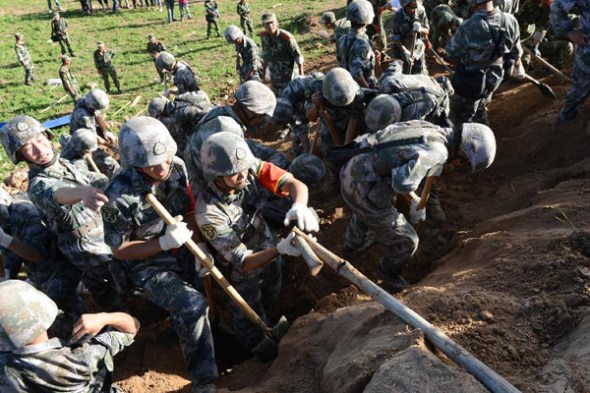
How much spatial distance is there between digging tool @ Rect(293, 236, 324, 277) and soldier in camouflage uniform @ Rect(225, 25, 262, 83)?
23.7 feet

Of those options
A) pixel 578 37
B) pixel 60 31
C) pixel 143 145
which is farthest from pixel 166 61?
pixel 60 31

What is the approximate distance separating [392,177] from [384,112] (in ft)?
3.76

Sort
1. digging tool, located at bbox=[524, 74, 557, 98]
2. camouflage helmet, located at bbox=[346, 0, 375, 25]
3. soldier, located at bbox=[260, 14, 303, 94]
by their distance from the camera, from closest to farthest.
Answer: camouflage helmet, located at bbox=[346, 0, 375, 25] < digging tool, located at bbox=[524, 74, 557, 98] < soldier, located at bbox=[260, 14, 303, 94]

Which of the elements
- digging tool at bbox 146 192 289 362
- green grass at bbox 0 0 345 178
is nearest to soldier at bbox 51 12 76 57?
green grass at bbox 0 0 345 178

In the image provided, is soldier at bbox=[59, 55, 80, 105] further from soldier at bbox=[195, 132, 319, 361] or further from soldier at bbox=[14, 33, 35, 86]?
soldier at bbox=[195, 132, 319, 361]

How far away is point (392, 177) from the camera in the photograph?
384 cm

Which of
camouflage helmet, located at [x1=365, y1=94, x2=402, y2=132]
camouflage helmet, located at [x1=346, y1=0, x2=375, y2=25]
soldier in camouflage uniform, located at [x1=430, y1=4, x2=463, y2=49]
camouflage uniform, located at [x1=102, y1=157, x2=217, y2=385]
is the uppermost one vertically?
camouflage helmet, located at [x1=346, y1=0, x2=375, y2=25]

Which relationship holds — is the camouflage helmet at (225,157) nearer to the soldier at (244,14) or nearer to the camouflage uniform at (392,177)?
the camouflage uniform at (392,177)

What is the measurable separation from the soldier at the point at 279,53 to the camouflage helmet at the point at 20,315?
6.94 m

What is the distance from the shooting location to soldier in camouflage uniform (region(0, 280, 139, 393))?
2.49 meters

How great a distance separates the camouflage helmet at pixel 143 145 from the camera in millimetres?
3564

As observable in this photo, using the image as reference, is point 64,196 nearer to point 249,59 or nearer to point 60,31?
point 249,59

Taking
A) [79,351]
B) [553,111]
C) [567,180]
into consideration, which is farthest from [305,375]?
[553,111]

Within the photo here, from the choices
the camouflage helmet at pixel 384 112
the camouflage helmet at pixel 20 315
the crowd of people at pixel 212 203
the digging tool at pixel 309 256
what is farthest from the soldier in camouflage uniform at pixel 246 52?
the camouflage helmet at pixel 20 315
